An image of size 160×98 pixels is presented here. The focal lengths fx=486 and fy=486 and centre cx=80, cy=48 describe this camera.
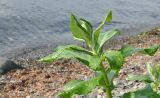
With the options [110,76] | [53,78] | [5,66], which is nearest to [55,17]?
[5,66]

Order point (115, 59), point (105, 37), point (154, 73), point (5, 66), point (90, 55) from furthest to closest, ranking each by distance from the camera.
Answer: point (5, 66)
point (154, 73)
point (105, 37)
point (90, 55)
point (115, 59)

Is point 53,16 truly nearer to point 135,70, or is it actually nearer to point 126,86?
point 135,70

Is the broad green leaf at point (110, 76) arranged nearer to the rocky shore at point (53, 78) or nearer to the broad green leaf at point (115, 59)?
the broad green leaf at point (115, 59)

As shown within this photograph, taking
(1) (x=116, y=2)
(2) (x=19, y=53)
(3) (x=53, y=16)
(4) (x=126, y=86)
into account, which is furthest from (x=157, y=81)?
(1) (x=116, y=2)

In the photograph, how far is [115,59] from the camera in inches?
101

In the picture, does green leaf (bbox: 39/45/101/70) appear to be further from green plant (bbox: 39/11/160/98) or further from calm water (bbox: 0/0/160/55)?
calm water (bbox: 0/0/160/55)

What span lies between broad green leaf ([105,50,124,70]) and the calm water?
39.7ft

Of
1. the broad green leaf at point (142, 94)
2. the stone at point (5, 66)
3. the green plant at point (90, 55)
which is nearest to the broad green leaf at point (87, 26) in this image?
the green plant at point (90, 55)

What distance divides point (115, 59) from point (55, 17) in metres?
17.0

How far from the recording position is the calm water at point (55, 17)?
1641cm

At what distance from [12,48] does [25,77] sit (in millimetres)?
5786

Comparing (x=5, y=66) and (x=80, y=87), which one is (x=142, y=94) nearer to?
(x=80, y=87)

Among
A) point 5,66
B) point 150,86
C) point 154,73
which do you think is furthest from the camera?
point 5,66

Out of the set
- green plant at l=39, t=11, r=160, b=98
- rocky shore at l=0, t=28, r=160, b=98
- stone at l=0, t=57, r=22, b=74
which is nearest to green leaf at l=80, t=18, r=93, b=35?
green plant at l=39, t=11, r=160, b=98
